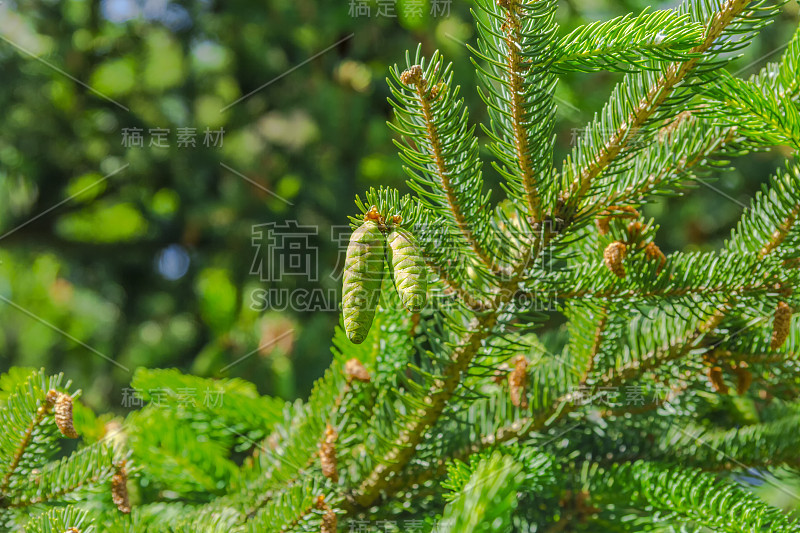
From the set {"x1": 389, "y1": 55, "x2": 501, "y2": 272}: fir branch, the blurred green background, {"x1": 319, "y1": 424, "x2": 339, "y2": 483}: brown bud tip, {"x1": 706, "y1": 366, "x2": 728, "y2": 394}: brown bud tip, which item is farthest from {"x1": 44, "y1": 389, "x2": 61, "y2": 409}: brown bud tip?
the blurred green background

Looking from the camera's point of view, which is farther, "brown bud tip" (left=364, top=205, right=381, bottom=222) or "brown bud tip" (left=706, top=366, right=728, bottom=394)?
"brown bud tip" (left=706, top=366, right=728, bottom=394)

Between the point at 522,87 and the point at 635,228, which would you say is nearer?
the point at 522,87

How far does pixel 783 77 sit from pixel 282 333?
1449mm

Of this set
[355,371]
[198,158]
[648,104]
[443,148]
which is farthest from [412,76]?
[198,158]

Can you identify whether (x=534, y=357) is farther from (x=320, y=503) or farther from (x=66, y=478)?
(x=66, y=478)

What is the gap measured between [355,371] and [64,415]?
262 mm

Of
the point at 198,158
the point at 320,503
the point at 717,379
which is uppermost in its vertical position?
the point at 198,158

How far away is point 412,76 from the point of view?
0.44m

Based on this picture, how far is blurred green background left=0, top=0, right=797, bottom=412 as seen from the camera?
181cm

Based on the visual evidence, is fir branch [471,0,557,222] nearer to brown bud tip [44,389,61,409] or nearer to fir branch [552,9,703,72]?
fir branch [552,9,703,72]

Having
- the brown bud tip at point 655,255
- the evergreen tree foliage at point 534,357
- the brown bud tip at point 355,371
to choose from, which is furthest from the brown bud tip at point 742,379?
the brown bud tip at point 355,371

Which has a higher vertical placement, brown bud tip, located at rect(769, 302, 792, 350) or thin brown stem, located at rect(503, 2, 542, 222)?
thin brown stem, located at rect(503, 2, 542, 222)

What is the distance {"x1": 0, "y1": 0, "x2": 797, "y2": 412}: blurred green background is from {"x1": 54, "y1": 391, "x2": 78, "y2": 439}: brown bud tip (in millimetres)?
1081

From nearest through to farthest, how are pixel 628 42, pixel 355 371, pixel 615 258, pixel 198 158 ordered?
pixel 628 42 < pixel 615 258 < pixel 355 371 < pixel 198 158
